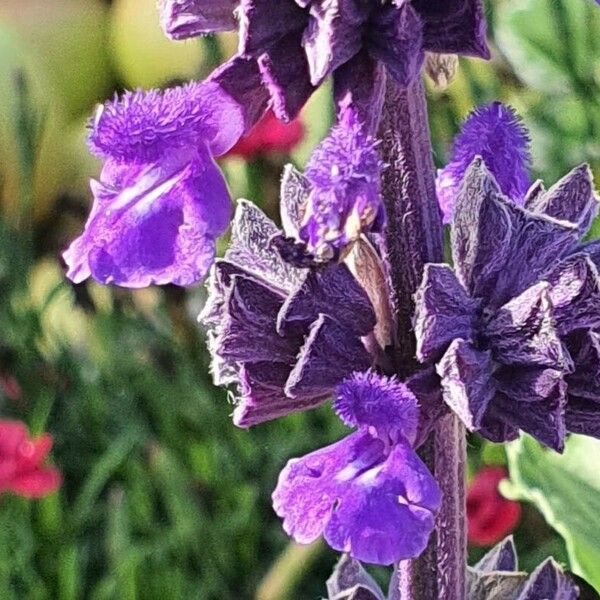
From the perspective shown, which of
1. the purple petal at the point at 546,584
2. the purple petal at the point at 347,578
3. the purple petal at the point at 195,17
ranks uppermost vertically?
the purple petal at the point at 195,17

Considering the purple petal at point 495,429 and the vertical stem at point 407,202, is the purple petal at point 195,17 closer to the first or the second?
the vertical stem at point 407,202

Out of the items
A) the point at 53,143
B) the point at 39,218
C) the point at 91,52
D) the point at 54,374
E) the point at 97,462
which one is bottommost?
the point at 97,462

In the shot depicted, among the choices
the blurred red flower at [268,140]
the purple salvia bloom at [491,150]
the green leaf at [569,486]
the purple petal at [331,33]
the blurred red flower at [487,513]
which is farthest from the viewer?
the blurred red flower at [268,140]

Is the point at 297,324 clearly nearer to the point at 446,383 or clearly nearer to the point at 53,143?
the point at 446,383

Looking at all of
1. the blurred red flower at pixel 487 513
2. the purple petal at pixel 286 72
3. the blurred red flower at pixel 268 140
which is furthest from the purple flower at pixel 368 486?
the blurred red flower at pixel 268 140

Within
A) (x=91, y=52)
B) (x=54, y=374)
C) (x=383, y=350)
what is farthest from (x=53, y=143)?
(x=383, y=350)

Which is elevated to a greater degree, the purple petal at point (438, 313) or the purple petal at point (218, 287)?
the purple petal at point (218, 287)

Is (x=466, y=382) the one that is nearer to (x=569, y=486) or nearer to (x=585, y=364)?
(x=585, y=364)
